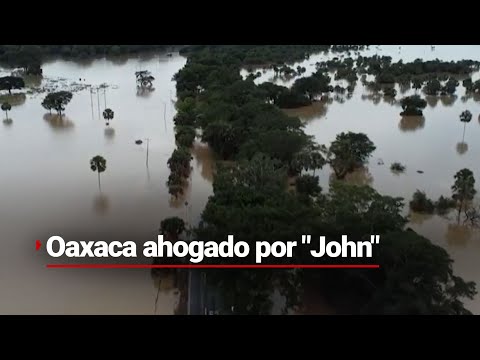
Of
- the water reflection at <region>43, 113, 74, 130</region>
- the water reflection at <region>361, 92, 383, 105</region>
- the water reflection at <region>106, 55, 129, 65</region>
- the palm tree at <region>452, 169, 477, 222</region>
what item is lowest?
the palm tree at <region>452, 169, 477, 222</region>

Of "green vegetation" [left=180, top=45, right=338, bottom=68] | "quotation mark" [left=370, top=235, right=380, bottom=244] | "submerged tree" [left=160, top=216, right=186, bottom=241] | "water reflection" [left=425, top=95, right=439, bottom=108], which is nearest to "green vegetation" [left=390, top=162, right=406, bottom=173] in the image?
"submerged tree" [left=160, top=216, right=186, bottom=241]

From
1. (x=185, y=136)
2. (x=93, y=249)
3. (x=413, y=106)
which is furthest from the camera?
(x=413, y=106)

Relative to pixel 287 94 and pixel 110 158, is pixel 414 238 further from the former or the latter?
pixel 287 94

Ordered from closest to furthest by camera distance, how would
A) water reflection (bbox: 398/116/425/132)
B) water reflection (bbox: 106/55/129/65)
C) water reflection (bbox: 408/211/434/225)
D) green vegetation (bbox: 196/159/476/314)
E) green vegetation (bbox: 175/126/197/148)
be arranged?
green vegetation (bbox: 196/159/476/314) < water reflection (bbox: 408/211/434/225) < green vegetation (bbox: 175/126/197/148) < water reflection (bbox: 398/116/425/132) < water reflection (bbox: 106/55/129/65)

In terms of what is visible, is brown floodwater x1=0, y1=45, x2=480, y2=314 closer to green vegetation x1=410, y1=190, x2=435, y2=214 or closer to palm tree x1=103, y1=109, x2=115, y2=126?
green vegetation x1=410, y1=190, x2=435, y2=214

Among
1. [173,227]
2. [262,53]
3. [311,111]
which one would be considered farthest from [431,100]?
[173,227]

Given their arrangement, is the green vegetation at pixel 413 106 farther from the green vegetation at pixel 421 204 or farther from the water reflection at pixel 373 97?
the green vegetation at pixel 421 204

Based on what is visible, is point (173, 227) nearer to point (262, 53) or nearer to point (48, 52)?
point (262, 53)
